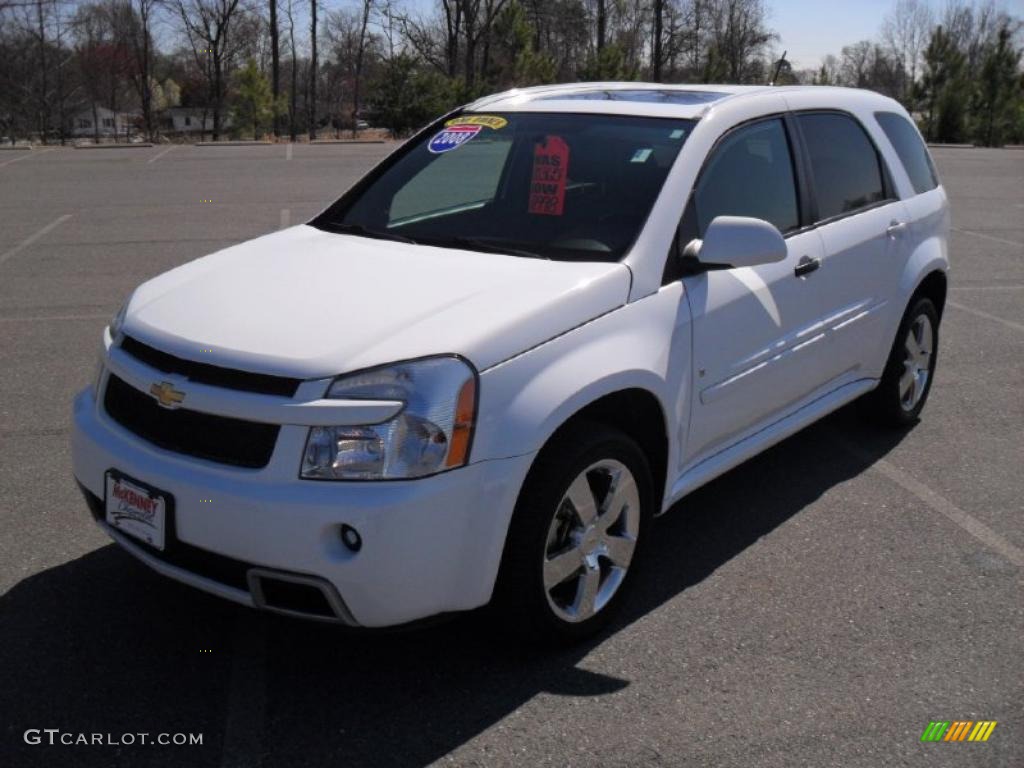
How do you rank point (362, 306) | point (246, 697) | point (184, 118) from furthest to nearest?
point (184, 118)
point (362, 306)
point (246, 697)

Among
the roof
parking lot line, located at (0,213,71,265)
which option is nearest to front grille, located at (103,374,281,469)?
the roof

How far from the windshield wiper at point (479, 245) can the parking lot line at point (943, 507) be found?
219 cm

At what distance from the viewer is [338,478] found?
287 cm

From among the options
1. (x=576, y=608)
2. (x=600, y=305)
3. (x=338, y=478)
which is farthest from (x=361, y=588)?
(x=600, y=305)

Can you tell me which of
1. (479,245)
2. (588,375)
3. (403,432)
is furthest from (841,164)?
(403,432)

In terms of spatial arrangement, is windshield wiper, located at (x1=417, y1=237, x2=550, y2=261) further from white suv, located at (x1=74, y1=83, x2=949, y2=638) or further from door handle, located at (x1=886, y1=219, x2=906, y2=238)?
door handle, located at (x1=886, y1=219, x2=906, y2=238)

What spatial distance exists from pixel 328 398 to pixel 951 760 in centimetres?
197

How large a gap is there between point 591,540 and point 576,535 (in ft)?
0.24

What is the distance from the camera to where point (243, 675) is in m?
3.29

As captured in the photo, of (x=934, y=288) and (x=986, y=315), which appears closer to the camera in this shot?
(x=934, y=288)

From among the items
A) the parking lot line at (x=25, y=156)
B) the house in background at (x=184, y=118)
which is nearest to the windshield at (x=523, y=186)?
the parking lot line at (x=25, y=156)

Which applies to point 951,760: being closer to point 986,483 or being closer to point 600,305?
point 600,305

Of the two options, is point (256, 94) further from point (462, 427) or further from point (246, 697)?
point (462, 427)

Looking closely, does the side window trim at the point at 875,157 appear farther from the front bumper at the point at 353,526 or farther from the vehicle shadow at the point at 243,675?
the front bumper at the point at 353,526
